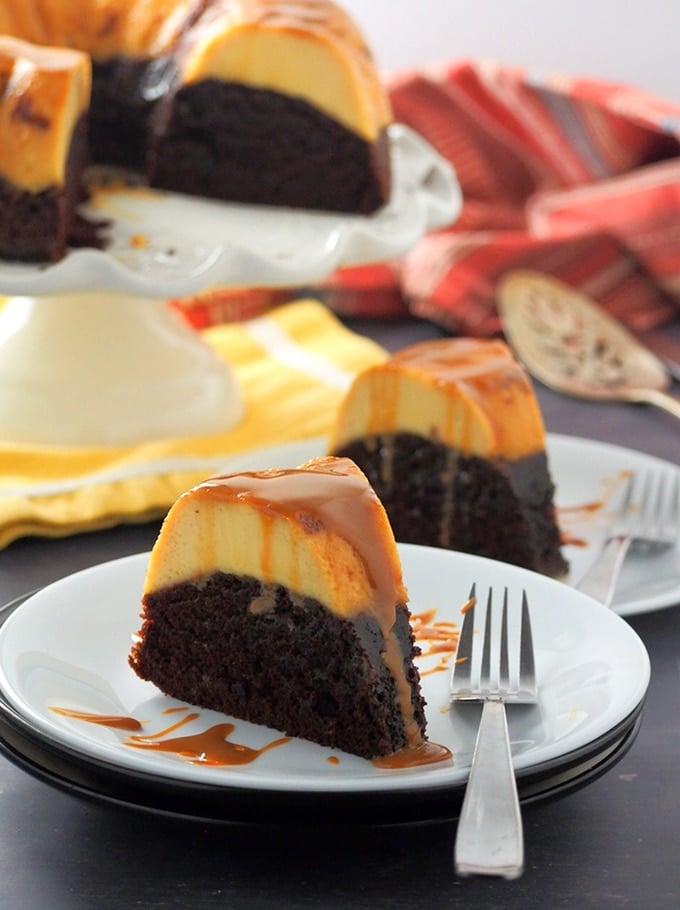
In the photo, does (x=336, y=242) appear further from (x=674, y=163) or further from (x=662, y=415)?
(x=674, y=163)

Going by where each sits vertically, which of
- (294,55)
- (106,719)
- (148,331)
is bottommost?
(148,331)

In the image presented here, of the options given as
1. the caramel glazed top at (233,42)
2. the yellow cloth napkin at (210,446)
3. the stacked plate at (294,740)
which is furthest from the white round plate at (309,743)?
the caramel glazed top at (233,42)

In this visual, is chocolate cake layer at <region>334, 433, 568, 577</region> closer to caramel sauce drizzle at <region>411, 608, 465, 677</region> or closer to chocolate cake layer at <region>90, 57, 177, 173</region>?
caramel sauce drizzle at <region>411, 608, 465, 677</region>

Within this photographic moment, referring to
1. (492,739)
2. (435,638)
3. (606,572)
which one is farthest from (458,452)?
(492,739)

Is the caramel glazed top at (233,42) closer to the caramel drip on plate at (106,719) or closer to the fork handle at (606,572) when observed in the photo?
the fork handle at (606,572)

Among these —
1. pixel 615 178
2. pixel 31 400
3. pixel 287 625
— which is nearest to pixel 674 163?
pixel 615 178

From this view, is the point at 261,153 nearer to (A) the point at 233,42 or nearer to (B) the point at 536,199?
(A) the point at 233,42
